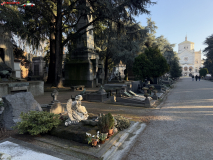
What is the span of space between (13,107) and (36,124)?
1410 mm

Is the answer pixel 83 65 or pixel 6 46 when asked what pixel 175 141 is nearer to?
pixel 83 65

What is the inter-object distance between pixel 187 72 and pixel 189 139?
121 metres

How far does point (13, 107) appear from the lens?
5.62 metres

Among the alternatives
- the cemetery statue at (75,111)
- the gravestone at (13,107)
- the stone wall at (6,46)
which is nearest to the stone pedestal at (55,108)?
→ the gravestone at (13,107)

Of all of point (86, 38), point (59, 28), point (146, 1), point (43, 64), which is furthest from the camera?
point (43, 64)

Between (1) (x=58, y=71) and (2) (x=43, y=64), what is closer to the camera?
(1) (x=58, y=71)

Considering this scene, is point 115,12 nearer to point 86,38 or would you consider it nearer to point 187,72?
point 86,38

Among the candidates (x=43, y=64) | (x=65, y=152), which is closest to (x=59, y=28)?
(x=65, y=152)

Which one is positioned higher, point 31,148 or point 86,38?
point 86,38

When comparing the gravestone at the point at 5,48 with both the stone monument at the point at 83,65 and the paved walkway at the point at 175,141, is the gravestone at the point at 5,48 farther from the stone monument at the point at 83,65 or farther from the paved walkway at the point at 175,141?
the paved walkway at the point at 175,141

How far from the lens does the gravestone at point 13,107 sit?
5413 millimetres

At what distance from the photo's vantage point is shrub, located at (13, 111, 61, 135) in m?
4.74

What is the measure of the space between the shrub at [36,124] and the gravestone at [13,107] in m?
0.68

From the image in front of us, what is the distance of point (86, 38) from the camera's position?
1948cm
